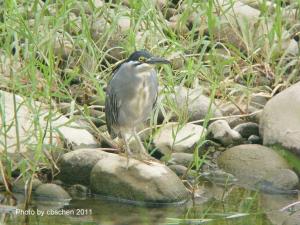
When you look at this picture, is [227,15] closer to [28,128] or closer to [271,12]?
[271,12]

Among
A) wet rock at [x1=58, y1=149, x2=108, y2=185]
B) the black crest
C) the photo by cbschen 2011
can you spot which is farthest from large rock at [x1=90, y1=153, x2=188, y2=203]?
the black crest

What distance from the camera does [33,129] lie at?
648 cm

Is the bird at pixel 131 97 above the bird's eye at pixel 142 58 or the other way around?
the other way around

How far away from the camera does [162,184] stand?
19.3ft

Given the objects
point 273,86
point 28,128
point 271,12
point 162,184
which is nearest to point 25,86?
point 28,128

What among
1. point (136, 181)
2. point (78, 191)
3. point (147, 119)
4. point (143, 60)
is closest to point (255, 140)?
point (147, 119)

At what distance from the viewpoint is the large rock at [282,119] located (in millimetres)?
6840

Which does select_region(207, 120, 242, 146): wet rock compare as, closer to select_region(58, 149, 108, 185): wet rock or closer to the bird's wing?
the bird's wing

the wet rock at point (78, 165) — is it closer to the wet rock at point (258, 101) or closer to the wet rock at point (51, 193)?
the wet rock at point (51, 193)

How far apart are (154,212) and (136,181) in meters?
0.32

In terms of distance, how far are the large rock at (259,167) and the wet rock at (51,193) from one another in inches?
59.3

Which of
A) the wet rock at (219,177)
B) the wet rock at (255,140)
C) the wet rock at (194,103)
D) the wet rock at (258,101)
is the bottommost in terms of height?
the wet rock at (219,177)

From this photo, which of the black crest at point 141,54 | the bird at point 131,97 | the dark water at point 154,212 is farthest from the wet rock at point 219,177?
the black crest at point 141,54

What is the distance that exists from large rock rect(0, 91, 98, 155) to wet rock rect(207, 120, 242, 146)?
109 cm
